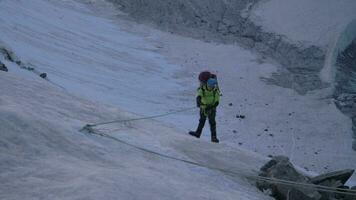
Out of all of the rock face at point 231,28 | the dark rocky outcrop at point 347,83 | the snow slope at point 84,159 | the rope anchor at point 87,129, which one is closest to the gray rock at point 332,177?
the snow slope at point 84,159

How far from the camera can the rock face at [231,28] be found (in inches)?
893

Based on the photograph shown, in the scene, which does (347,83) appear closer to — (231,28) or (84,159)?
(231,28)

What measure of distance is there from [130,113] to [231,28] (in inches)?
708

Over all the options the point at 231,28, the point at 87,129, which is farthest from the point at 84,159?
the point at 231,28

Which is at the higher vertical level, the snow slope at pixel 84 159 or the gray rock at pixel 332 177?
the snow slope at pixel 84 159

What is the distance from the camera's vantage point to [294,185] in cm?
700

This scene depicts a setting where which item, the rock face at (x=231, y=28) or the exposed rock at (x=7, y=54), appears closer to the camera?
the exposed rock at (x=7, y=54)

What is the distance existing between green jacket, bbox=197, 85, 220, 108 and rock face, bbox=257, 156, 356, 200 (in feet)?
8.69

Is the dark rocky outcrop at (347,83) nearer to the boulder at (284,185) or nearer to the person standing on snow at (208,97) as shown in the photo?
the person standing on snow at (208,97)

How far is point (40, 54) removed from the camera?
1655 centimetres

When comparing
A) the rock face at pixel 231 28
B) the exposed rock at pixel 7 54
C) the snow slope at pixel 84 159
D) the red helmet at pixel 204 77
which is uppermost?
the rock face at pixel 231 28

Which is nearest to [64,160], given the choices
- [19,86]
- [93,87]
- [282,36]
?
[19,86]

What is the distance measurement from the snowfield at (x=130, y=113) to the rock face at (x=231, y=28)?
93cm

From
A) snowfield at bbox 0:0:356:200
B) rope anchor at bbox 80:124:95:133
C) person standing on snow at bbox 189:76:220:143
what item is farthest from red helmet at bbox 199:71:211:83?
rope anchor at bbox 80:124:95:133
